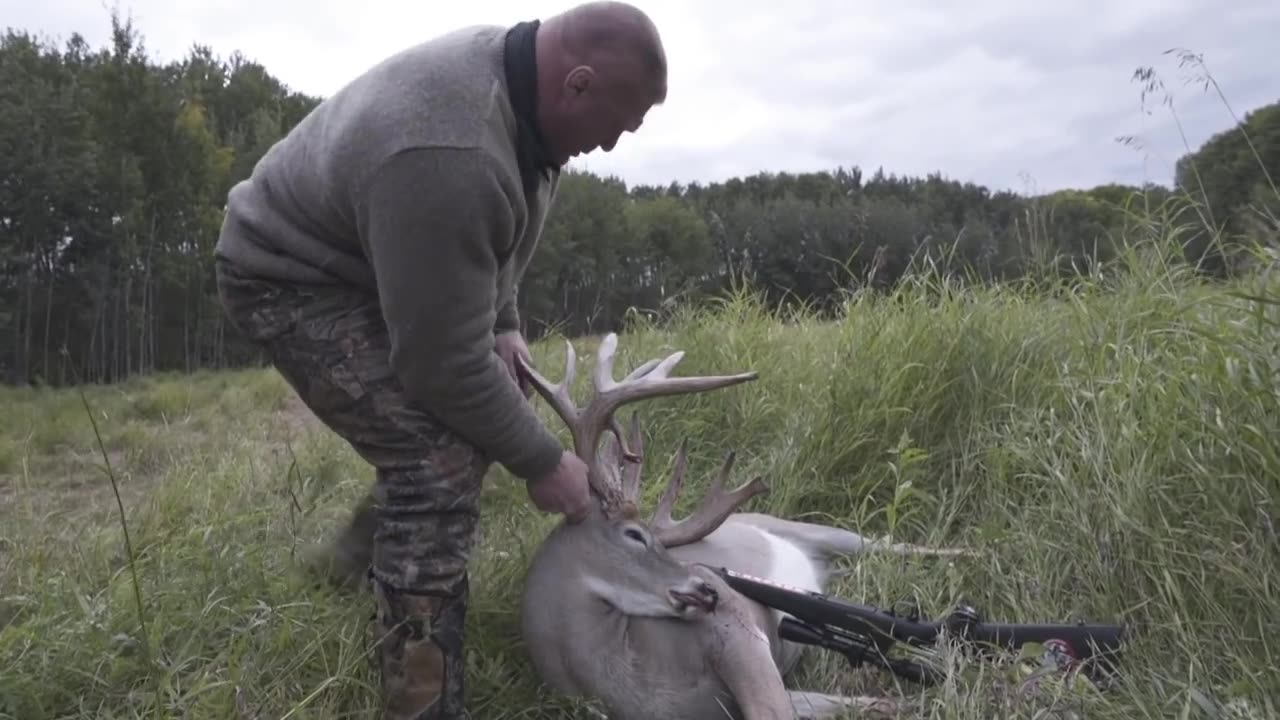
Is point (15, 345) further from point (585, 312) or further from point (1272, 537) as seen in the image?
point (1272, 537)

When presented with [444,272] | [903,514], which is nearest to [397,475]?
[444,272]

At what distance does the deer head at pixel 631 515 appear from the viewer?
2693mm

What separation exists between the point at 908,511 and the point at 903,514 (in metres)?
0.04

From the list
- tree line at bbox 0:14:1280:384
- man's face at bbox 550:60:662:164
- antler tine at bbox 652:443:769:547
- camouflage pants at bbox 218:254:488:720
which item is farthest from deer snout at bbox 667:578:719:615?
tree line at bbox 0:14:1280:384

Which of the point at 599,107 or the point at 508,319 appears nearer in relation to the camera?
the point at 599,107

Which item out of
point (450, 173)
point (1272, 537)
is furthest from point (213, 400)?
point (1272, 537)

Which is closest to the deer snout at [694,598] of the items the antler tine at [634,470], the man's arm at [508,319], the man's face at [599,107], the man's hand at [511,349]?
the antler tine at [634,470]

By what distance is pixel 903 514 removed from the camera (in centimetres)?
374

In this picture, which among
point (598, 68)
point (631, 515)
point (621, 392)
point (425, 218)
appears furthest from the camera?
point (621, 392)

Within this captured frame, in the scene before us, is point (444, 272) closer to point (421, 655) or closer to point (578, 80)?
point (578, 80)

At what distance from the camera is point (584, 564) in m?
2.76

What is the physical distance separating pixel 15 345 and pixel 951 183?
1149 centimetres

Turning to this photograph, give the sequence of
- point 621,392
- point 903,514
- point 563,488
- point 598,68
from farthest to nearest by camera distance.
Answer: point 903,514, point 621,392, point 563,488, point 598,68

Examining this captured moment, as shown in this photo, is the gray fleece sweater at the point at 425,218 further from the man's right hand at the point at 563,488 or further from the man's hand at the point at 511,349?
the man's hand at the point at 511,349
